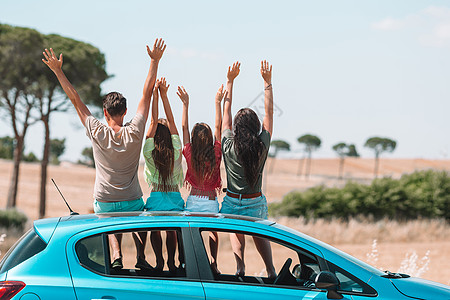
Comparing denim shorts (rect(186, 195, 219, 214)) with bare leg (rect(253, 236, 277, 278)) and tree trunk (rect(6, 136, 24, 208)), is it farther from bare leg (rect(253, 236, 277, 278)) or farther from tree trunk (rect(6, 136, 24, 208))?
tree trunk (rect(6, 136, 24, 208))

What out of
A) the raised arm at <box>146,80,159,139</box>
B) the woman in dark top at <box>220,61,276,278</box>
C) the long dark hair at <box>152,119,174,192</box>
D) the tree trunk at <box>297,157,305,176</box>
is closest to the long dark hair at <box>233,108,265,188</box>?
the woman in dark top at <box>220,61,276,278</box>

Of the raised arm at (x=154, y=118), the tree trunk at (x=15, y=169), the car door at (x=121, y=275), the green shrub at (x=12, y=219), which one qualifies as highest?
the raised arm at (x=154, y=118)

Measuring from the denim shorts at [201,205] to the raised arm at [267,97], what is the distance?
0.85 meters

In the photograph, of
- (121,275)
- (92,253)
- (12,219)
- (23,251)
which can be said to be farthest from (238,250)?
(12,219)

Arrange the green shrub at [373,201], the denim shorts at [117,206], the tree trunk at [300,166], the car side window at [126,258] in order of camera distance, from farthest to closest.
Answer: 1. the tree trunk at [300,166]
2. the green shrub at [373,201]
3. the denim shorts at [117,206]
4. the car side window at [126,258]

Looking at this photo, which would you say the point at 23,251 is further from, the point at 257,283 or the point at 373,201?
the point at 373,201

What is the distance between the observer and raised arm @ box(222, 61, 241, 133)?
5.74m

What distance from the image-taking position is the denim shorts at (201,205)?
5.54 metres

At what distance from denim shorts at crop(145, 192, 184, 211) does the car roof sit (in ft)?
2.98

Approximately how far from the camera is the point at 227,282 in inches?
164

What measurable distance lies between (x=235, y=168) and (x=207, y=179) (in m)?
0.31

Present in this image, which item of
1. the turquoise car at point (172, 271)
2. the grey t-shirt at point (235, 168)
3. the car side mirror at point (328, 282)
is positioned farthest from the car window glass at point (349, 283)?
the grey t-shirt at point (235, 168)

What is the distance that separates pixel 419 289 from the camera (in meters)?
4.39

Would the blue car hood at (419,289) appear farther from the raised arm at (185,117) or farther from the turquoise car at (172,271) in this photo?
the raised arm at (185,117)
